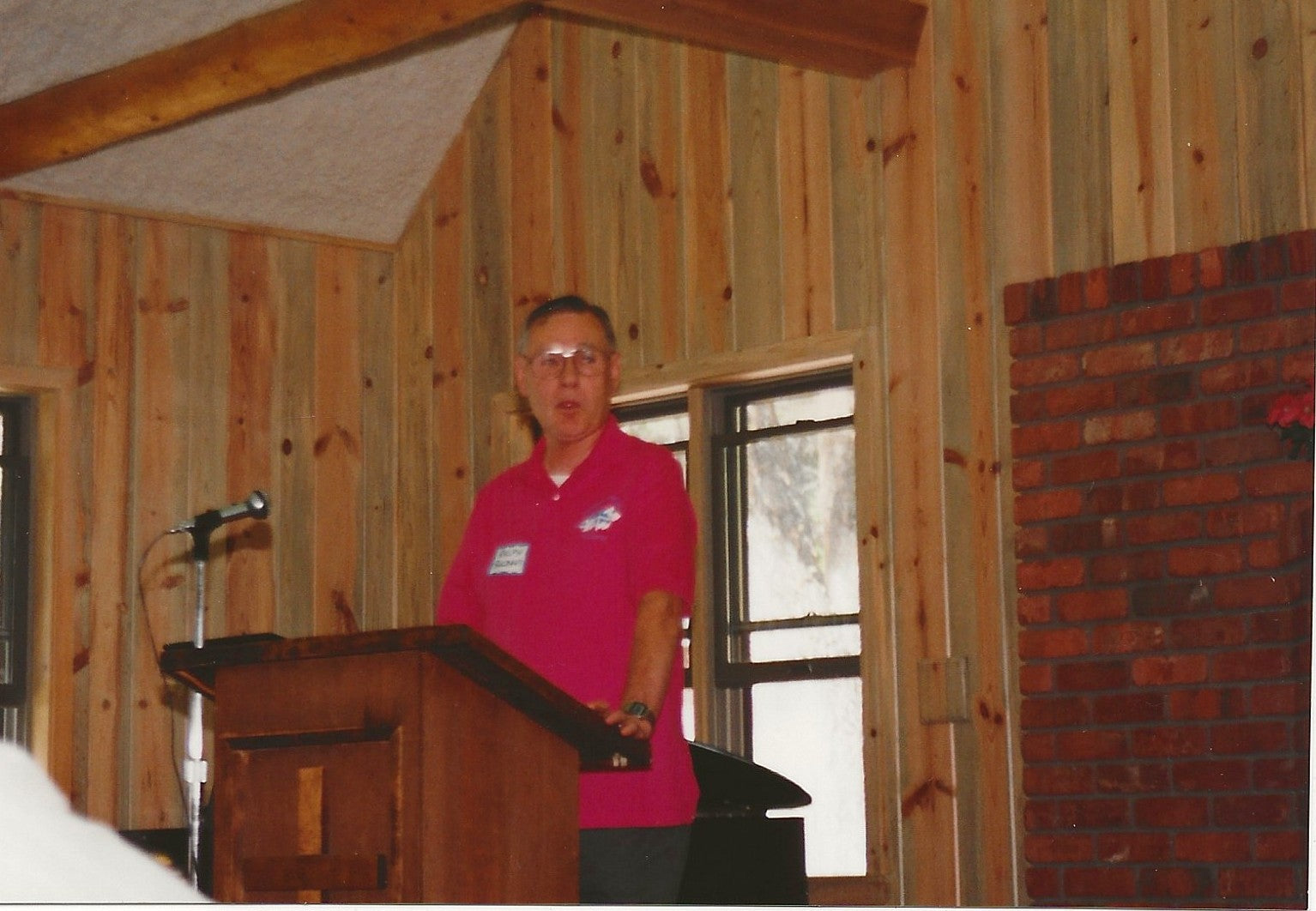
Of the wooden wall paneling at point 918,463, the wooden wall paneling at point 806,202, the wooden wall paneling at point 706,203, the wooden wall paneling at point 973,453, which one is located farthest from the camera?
the wooden wall paneling at point 706,203

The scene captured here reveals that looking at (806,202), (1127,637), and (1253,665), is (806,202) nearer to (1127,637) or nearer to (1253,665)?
(1127,637)

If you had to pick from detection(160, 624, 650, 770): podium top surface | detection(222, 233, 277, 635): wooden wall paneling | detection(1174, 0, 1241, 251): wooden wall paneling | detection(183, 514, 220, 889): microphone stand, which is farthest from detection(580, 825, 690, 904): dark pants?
detection(222, 233, 277, 635): wooden wall paneling

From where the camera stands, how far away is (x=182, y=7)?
508 centimetres

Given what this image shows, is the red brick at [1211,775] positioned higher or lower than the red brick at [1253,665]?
lower

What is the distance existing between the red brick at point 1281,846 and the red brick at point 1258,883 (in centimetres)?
2

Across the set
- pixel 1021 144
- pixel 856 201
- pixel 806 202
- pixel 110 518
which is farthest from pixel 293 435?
pixel 1021 144

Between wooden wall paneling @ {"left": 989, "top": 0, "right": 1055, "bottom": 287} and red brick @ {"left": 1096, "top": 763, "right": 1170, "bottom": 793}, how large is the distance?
3.66 feet

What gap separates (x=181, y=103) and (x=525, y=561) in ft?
9.13

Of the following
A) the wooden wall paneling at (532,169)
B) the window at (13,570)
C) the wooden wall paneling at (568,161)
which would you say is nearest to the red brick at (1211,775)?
the wooden wall paneling at (568,161)

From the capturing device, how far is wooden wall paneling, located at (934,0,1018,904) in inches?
172

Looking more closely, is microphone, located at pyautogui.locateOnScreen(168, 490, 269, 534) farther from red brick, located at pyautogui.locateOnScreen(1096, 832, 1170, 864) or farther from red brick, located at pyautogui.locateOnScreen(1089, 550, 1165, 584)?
red brick, located at pyautogui.locateOnScreen(1096, 832, 1170, 864)

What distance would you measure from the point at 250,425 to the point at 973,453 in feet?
8.11

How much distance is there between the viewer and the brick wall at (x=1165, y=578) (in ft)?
12.6

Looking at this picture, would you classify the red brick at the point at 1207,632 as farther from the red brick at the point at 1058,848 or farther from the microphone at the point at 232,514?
the microphone at the point at 232,514
